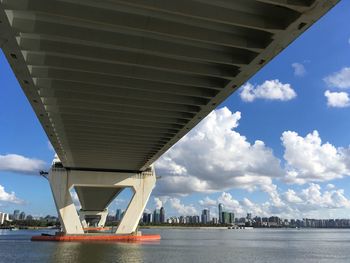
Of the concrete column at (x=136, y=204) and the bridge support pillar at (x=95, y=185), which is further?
the concrete column at (x=136, y=204)

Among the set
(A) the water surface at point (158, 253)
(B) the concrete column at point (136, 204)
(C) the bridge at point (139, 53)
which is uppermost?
(C) the bridge at point (139, 53)

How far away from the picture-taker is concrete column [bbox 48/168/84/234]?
46.5 meters

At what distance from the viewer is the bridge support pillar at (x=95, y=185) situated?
153 feet

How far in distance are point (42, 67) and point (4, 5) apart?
557 centimetres

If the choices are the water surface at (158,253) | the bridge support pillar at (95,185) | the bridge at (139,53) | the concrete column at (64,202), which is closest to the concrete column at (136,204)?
the bridge support pillar at (95,185)

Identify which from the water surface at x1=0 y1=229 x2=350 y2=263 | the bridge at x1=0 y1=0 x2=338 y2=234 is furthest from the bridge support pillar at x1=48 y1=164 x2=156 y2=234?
the bridge at x1=0 y1=0 x2=338 y2=234

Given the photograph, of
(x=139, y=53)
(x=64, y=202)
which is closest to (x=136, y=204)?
(x=64, y=202)

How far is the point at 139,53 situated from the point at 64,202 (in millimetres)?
34655

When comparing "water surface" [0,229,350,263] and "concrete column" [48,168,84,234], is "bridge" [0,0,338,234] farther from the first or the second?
"concrete column" [48,168,84,234]

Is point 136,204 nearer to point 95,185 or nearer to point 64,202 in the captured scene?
point 95,185

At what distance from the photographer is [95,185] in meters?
47.8

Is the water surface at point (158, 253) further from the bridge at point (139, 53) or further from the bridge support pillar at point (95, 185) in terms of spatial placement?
the bridge at point (139, 53)

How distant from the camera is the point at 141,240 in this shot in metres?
49.3

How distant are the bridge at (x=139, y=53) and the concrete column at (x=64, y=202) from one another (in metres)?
19.0
